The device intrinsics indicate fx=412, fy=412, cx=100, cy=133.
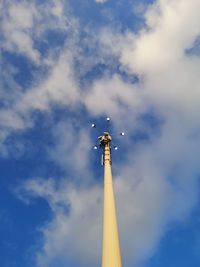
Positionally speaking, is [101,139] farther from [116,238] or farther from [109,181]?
[116,238]

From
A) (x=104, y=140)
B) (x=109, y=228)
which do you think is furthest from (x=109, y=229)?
(x=104, y=140)

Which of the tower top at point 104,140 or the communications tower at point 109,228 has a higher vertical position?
the tower top at point 104,140

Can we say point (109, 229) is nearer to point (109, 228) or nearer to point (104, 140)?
point (109, 228)

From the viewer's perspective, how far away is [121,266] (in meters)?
47.9

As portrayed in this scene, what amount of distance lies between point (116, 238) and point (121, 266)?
3.61 m

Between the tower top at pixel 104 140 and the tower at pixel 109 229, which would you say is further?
the tower top at pixel 104 140

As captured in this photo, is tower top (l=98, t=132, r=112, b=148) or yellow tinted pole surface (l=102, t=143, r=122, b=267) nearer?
yellow tinted pole surface (l=102, t=143, r=122, b=267)

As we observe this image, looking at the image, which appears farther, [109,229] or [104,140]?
[104,140]

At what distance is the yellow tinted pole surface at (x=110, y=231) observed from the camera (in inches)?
1884

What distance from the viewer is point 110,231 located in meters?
50.9

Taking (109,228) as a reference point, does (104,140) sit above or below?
above

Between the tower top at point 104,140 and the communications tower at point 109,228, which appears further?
the tower top at point 104,140

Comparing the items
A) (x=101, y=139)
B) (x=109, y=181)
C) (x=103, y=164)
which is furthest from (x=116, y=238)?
(x=101, y=139)

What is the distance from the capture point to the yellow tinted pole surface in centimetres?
4784
